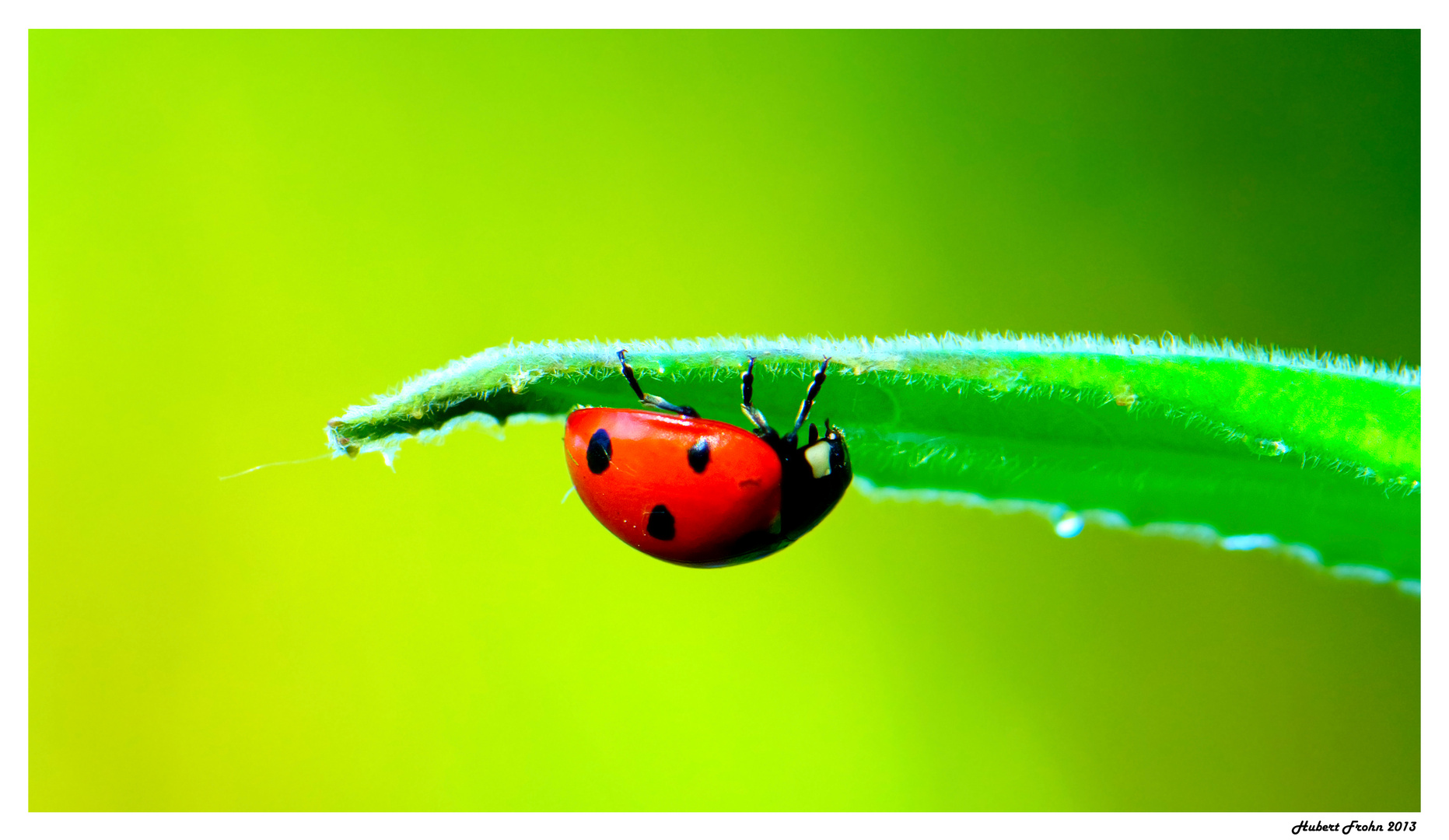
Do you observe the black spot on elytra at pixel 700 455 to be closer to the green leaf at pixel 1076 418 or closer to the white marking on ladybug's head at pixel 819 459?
the white marking on ladybug's head at pixel 819 459

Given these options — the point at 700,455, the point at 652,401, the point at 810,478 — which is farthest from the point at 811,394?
the point at 810,478

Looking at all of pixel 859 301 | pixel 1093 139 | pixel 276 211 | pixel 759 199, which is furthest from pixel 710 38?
pixel 276 211

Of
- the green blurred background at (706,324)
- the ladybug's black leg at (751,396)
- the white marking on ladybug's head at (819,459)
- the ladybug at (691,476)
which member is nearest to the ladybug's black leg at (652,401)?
the ladybug at (691,476)

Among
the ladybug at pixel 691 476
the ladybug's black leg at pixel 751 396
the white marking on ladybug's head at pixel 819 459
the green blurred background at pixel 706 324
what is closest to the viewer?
the ladybug's black leg at pixel 751 396

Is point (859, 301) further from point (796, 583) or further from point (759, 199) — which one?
point (796, 583)

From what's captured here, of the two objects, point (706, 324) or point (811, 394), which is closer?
point (811, 394)

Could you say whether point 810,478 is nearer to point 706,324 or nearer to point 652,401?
point 652,401
